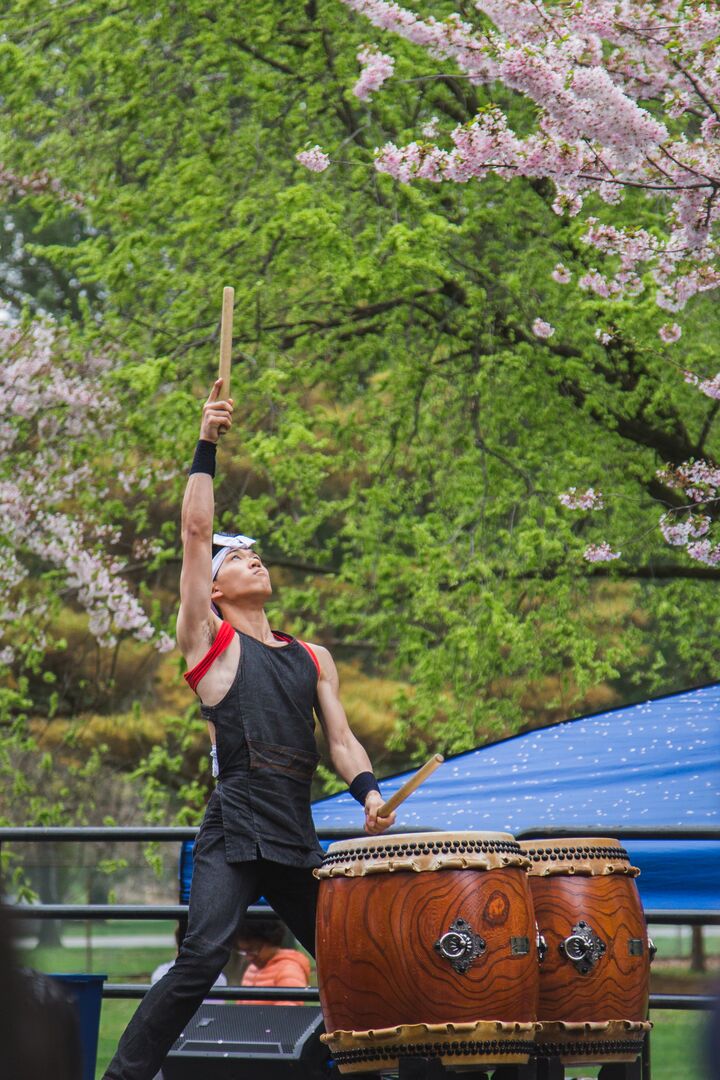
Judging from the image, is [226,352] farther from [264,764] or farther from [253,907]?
[253,907]

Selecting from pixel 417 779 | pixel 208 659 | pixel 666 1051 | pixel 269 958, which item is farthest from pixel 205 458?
pixel 666 1051

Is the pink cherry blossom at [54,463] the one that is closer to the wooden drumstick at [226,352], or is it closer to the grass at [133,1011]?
the grass at [133,1011]

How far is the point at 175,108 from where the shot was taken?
1116 centimetres

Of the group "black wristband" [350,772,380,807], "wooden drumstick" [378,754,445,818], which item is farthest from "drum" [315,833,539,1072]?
"black wristband" [350,772,380,807]

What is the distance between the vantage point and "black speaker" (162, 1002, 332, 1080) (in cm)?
488

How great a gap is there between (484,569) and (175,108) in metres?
4.06

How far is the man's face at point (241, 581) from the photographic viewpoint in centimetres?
496

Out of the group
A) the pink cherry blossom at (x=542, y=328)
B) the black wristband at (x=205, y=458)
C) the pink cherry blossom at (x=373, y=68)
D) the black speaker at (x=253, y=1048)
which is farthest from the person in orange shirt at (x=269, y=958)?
the pink cherry blossom at (x=373, y=68)

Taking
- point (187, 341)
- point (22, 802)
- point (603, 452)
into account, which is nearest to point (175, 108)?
point (187, 341)

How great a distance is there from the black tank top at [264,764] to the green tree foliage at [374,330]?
4970 millimetres

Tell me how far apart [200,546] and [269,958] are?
3104 millimetres

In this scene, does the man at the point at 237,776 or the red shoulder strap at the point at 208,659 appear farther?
the red shoulder strap at the point at 208,659

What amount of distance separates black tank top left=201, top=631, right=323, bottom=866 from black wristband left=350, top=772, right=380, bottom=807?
15 centimetres

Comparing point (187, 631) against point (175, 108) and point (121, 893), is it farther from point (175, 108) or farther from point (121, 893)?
point (121, 893)
